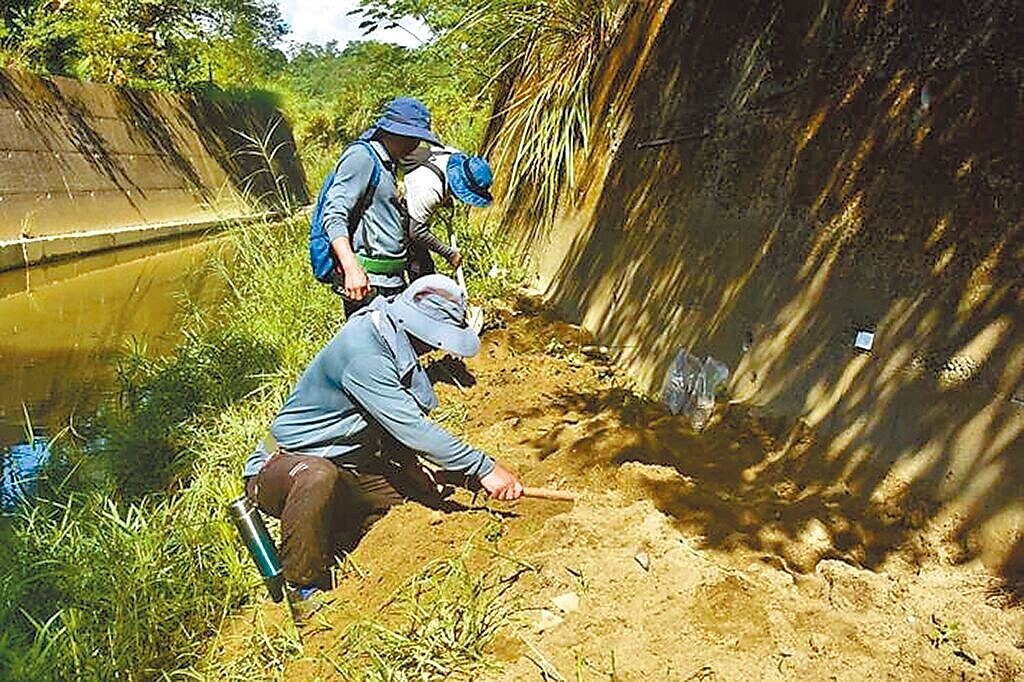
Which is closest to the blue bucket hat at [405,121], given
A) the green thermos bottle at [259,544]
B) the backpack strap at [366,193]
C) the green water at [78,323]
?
the backpack strap at [366,193]

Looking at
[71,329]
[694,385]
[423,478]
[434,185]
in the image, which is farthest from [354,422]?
[71,329]

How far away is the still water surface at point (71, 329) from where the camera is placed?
5.84 metres

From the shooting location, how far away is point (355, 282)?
163 inches

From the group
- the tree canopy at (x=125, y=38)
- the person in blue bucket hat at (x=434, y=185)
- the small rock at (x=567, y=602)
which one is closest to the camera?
the small rock at (x=567, y=602)

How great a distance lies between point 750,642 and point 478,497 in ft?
4.93

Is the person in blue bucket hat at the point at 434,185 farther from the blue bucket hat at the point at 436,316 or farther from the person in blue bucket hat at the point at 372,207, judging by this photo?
the blue bucket hat at the point at 436,316

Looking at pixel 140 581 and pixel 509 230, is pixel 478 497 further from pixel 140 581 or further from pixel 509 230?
pixel 509 230

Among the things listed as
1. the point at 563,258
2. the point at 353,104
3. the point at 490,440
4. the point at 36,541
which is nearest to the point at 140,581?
the point at 36,541

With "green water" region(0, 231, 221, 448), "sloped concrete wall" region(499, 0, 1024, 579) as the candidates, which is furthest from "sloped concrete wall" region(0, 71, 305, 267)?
"sloped concrete wall" region(499, 0, 1024, 579)

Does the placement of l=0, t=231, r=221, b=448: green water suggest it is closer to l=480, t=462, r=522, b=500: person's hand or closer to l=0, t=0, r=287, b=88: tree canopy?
l=480, t=462, r=522, b=500: person's hand

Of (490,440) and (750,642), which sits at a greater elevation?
(750,642)

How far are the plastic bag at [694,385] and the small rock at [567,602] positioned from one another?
1441 millimetres

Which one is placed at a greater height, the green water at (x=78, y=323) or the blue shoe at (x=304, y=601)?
the blue shoe at (x=304, y=601)

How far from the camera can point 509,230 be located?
8.26 metres
